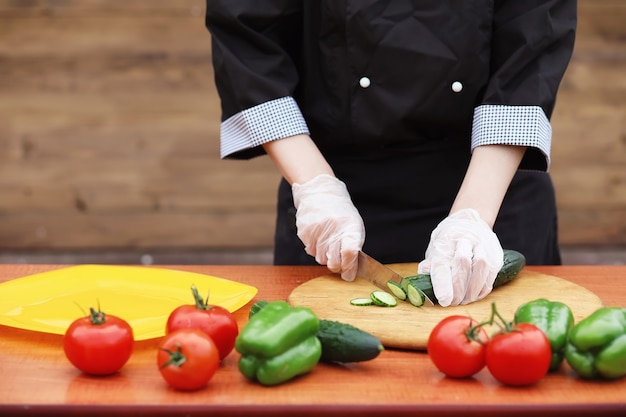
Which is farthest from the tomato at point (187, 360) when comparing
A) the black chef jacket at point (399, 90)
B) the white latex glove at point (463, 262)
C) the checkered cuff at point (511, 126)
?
the checkered cuff at point (511, 126)

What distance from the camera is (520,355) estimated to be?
4.80 ft

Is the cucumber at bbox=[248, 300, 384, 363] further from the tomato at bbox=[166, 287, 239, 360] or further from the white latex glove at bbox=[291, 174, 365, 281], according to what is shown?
the white latex glove at bbox=[291, 174, 365, 281]

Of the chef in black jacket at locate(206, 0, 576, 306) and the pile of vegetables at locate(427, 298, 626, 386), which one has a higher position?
the chef in black jacket at locate(206, 0, 576, 306)

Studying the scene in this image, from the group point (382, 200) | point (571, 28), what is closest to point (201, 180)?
point (382, 200)

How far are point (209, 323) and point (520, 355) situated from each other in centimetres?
53

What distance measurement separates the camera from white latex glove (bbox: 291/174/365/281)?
2.19 metres

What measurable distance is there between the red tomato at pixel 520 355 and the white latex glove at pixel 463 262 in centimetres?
47

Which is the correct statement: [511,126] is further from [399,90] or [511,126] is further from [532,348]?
[532,348]

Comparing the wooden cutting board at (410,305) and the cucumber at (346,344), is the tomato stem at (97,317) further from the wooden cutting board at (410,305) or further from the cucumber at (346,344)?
the wooden cutting board at (410,305)

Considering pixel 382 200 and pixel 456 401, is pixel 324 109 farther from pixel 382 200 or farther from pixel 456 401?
pixel 456 401

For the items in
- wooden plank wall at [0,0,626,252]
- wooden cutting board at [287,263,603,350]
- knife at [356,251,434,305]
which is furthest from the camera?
wooden plank wall at [0,0,626,252]

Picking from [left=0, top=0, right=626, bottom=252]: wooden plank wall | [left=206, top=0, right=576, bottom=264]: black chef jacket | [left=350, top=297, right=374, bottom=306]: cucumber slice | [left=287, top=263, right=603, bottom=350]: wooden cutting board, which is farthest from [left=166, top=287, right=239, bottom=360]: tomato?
[left=0, top=0, right=626, bottom=252]: wooden plank wall

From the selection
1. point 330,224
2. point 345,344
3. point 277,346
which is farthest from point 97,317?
point 330,224

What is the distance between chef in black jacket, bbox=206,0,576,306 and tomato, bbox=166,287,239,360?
0.61 meters
